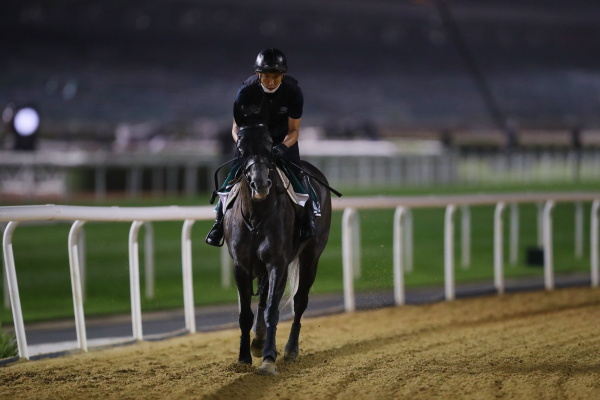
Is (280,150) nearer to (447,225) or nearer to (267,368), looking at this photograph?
(267,368)

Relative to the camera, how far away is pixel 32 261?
11969 millimetres

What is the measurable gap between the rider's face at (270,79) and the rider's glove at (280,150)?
0.31 m

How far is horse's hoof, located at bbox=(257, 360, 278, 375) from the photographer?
451 cm

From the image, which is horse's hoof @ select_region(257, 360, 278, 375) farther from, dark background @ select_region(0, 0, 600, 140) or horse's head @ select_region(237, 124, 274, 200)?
dark background @ select_region(0, 0, 600, 140)

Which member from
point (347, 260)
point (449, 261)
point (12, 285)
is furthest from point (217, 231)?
point (449, 261)

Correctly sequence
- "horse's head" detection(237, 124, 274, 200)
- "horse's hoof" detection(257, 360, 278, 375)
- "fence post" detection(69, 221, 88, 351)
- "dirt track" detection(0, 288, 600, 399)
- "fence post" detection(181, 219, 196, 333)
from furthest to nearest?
1. "fence post" detection(181, 219, 196, 333)
2. "fence post" detection(69, 221, 88, 351)
3. "horse's hoof" detection(257, 360, 278, 375)
4. "horse's head" detection(237, 124, 274, 200)
5. "dirt track" detection(0, 288, 600, 399)

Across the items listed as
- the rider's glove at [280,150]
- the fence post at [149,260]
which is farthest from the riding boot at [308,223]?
the fence post at [149,260]

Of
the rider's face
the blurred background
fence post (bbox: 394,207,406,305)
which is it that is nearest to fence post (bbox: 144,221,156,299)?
fence post (bbox: 394,207,406,305)

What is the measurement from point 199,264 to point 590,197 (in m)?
5.03

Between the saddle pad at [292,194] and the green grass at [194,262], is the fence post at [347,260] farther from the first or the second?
the saddle pad at [292,194]

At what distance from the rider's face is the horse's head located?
0.30 meters

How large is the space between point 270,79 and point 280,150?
1.26 ft

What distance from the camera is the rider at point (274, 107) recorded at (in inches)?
183

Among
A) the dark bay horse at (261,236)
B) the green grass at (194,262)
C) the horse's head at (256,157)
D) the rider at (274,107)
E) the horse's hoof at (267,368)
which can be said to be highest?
the rider at (274,107)
